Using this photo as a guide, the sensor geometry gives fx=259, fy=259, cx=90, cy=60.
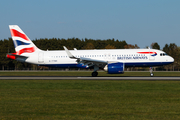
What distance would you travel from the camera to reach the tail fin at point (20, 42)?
41156 mm

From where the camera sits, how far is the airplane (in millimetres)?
36322

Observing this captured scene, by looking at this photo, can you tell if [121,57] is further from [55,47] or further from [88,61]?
[55,47]

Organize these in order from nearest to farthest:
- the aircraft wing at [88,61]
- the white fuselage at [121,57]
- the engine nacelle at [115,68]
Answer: the engine nacelle at [115,68], the aircraft wing at [88,61], the white fuselage at [121,57]

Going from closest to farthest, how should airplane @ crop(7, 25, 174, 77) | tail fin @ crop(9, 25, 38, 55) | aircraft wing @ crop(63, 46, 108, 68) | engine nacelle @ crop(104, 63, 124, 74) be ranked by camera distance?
engine nacelle @ crop(104, 63, 124, 74), aircraft wing @ crop(63, 46, 108, 68), airplane @ crop(7, 25, 174, 77), tail fin @ crop(9, 25, 38, 55)

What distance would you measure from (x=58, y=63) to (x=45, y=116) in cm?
2898

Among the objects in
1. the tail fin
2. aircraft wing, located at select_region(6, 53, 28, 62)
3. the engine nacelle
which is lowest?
the engine nacelle

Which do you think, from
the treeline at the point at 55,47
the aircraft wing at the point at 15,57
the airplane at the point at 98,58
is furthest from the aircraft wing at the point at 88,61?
the treeline at the point at 55,47

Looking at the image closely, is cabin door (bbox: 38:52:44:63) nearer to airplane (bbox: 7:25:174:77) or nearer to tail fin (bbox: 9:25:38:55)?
airplane (bbox: 7:25:174:77)

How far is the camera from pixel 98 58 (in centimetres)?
3831

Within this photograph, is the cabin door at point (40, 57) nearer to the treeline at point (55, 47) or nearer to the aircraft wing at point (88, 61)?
the aircraft wing at point (88, 61)

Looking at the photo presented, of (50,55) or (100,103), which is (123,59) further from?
(100,103)

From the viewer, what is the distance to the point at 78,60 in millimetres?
36594

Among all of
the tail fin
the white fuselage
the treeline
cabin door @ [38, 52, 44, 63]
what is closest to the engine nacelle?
the white fuselage

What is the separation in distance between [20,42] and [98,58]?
42.6 feet
